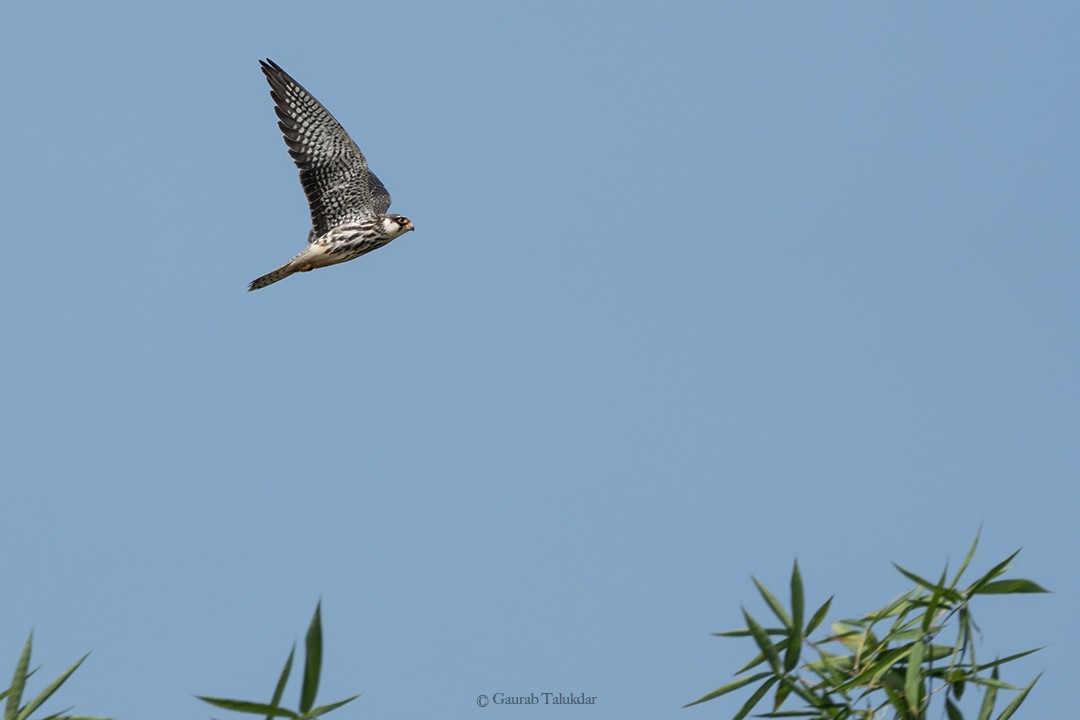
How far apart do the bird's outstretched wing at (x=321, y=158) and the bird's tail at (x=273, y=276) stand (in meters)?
0.67

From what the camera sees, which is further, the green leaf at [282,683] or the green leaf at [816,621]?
the green leaf at [816,621]

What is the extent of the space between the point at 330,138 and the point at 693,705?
451 inches

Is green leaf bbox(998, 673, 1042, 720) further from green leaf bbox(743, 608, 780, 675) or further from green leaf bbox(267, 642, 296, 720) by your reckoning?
green leaf bbox(267, 642, 296, 720)

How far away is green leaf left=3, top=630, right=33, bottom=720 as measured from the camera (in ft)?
23.8

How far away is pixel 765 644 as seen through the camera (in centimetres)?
741

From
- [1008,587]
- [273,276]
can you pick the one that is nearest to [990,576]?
[1008,587]

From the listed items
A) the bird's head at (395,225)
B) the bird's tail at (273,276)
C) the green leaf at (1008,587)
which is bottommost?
the green leaf at (1008,587)

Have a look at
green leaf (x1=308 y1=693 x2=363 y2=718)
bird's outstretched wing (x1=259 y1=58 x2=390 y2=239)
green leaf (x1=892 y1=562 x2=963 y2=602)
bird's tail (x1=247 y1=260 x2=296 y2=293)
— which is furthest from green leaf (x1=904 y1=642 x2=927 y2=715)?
bird's outstretched wing (x1=259 y1=58 x2=390 y2=239)

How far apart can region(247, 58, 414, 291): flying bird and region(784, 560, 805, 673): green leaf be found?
10.2 m

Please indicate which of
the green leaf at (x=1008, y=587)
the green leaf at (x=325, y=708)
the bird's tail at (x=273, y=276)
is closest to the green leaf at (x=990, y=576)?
the green leaf at (x=1008, y=587)

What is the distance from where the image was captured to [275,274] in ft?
54.4

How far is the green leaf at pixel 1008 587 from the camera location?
7193mm

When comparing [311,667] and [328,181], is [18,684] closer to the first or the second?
[311,667]

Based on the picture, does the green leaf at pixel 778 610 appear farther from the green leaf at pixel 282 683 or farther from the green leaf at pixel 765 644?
the green leaf at pixel 282 683
